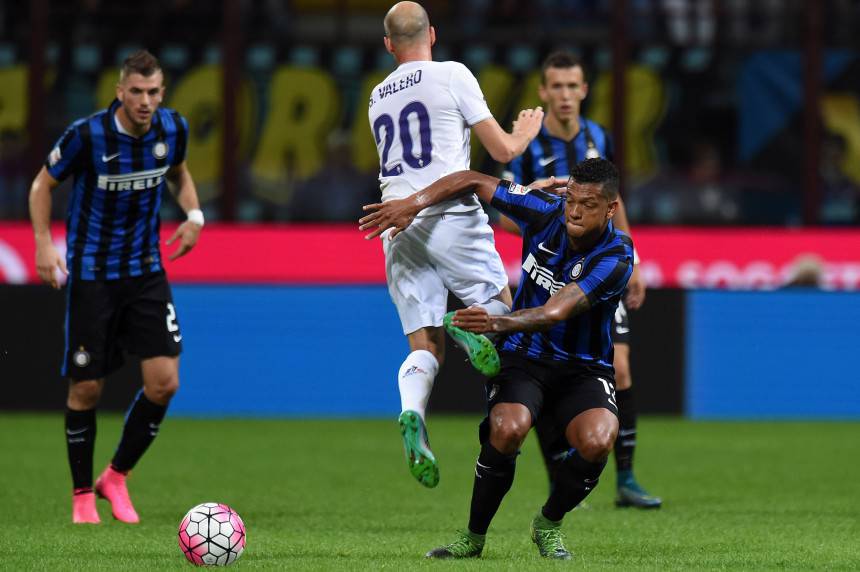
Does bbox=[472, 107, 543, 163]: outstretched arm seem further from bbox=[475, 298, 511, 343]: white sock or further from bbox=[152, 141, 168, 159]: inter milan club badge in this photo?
bbox=[152, 141, 168, 159]: inter milan club badge

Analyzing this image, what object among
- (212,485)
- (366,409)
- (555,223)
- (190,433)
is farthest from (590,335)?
(366,409)

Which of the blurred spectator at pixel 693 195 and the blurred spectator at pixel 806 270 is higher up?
the blurred spectator at pixel 693 195

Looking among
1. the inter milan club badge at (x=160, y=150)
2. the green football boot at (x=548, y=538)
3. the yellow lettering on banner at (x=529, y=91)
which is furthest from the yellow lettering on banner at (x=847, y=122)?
the green football boot at (x=548, y=538)

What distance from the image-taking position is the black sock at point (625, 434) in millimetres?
7719

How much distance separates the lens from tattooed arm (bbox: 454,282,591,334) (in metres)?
A: 5.48

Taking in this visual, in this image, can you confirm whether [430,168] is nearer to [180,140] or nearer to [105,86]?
[180,140]

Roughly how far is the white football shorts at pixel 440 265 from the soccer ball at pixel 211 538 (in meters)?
1.11

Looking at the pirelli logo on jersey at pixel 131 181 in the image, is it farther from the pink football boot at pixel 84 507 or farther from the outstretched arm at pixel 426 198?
the outstretched arm at pixel 426 198

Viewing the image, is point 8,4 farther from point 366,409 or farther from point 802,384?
point 802,384

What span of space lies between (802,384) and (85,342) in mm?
7302

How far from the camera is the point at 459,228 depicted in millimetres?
6242

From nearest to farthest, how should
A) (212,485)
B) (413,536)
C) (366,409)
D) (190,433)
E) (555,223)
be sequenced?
1. (555,223)
2. (413,536)
3. (212,485)
4. (190,433)
5. (366,409)

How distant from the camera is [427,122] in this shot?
620 centimetres

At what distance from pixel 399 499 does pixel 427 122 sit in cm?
251
